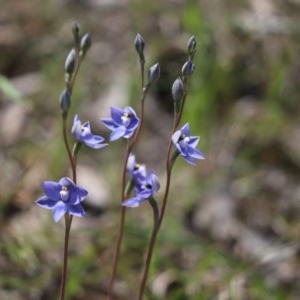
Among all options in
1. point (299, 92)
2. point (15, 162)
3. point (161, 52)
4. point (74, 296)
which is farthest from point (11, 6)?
point (74, 296)

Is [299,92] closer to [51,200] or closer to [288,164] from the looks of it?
[288,164]

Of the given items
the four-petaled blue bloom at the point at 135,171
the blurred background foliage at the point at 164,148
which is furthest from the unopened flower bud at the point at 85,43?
the blurred background foliage at the point at 164,148

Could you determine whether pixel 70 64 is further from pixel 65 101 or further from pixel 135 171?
pixel 135 171

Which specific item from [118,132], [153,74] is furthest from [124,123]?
[153,74]

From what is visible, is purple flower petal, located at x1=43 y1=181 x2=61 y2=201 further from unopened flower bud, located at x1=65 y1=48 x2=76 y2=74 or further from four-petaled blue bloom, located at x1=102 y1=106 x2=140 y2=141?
unopened flower bud, located at x1=65 y1=48 x2=76 y2=74

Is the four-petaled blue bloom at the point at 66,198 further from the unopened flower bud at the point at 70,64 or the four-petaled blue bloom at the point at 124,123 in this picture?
the unopened flower bud at the point at 70,64
